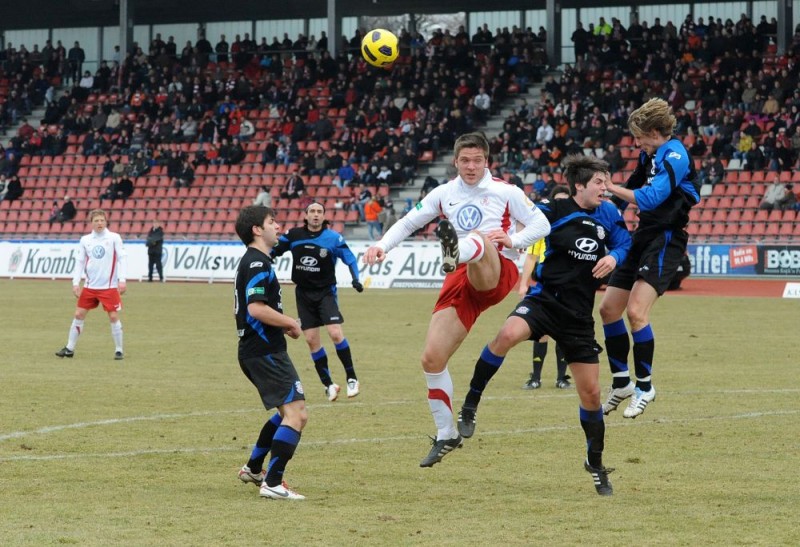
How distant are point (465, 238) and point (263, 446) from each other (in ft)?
6.38

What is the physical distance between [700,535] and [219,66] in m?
46.1

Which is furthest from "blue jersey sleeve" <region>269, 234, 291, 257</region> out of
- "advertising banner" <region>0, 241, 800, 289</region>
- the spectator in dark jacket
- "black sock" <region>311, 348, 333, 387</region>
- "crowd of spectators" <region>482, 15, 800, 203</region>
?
the spectator in dark jacket

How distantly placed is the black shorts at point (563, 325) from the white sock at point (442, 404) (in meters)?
0.76

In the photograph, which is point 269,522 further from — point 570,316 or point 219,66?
point 219,66

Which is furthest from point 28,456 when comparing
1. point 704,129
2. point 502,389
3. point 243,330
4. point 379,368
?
point 704,129

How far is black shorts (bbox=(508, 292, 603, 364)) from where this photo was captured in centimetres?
845

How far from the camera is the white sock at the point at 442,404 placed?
29.2 ft

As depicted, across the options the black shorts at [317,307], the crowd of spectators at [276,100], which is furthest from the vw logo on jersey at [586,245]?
the crowd of spectators at [276,100]

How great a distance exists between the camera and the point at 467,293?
8977 millimetres

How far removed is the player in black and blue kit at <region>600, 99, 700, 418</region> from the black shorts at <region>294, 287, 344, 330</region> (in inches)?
187

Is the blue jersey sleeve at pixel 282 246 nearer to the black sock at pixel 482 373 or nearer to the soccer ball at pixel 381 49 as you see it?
the black sock at pixel 482 373

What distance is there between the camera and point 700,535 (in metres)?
6.93

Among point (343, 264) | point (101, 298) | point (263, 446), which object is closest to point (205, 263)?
point (343, 264)

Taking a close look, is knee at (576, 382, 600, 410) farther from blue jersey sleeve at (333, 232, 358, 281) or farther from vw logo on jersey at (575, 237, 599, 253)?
blue jersey sleeve at (333, 232, 358, 281)
